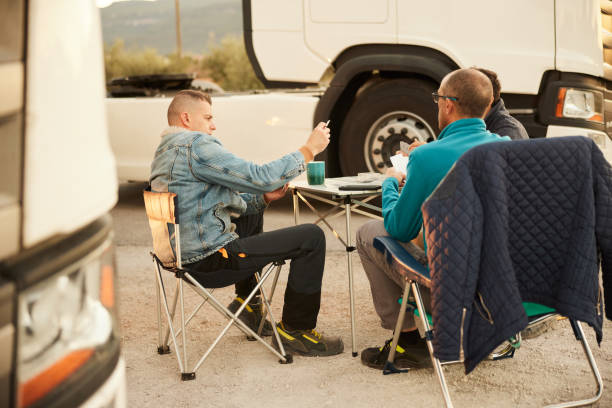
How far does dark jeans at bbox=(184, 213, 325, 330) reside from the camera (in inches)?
141

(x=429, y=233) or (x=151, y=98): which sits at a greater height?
(x=151, y=98)

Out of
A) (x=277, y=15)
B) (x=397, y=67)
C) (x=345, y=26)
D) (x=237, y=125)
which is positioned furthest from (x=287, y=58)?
(x=397, y=67)

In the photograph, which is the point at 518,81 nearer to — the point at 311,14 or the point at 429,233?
the point at 311,14

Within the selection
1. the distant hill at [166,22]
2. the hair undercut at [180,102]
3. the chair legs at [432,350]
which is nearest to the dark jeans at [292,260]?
the chair legs at [432,350]

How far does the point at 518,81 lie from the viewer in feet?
19.6

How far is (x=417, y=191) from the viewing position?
3.11 metres

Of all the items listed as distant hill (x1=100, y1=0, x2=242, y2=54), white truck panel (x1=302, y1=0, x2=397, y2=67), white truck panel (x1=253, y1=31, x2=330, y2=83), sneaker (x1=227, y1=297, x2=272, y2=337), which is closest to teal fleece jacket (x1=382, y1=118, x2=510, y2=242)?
sneaker (x1=227, y1=297, x2=272, y2=337)

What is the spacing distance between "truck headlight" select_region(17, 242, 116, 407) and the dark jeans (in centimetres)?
186

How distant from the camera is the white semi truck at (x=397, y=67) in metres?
5.80

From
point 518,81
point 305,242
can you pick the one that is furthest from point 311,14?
point 305,242

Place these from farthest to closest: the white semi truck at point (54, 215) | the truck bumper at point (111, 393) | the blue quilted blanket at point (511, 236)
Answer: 1. the blue quilted blanket at point (511, 236)
2. the truck bumper at point (111, 393)
3. the white semi truck at point (54, 215)

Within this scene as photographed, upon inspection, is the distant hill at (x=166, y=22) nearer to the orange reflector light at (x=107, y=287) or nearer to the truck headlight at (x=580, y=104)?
the truck headlight at (x=580, y=104)

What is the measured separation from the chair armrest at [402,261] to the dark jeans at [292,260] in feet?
1.62

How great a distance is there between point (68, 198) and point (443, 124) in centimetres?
214
